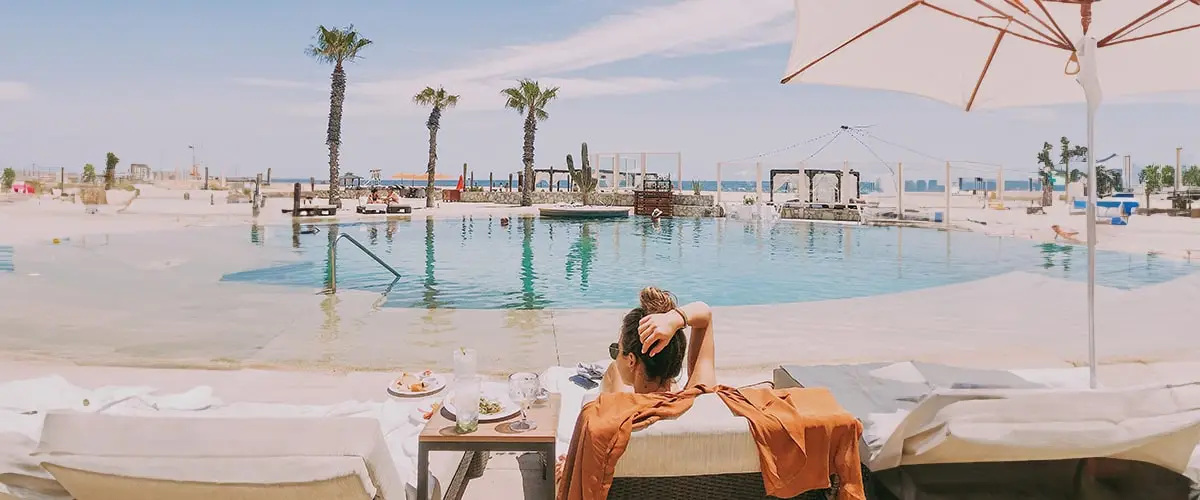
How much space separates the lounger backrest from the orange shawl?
1.73 feet

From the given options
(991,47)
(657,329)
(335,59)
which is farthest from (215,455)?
(335,59)

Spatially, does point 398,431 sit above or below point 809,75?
below

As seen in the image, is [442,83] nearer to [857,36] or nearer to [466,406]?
[857,36]

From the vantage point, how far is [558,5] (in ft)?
150

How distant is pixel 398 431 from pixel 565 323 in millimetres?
3413

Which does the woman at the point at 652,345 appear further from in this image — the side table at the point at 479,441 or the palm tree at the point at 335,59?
the palm tree at the point at 335,59

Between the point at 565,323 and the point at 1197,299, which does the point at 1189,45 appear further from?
the point at 1197,299

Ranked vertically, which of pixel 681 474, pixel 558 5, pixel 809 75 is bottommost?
pixel 681 474

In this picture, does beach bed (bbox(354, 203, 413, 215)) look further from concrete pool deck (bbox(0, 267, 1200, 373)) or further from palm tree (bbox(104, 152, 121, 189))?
palm tree (bbox(104, 152, 121, 189))

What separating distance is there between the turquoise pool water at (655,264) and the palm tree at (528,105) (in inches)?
534

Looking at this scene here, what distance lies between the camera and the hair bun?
2488 mm

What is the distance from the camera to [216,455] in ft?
5.24

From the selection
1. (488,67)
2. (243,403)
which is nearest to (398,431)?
(243,403)

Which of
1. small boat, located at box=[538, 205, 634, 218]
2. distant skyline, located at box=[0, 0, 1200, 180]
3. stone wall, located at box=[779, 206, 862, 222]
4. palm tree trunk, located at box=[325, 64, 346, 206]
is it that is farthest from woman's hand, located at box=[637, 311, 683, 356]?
distant skyline, located at box=[0, 0, 1200, 180]
